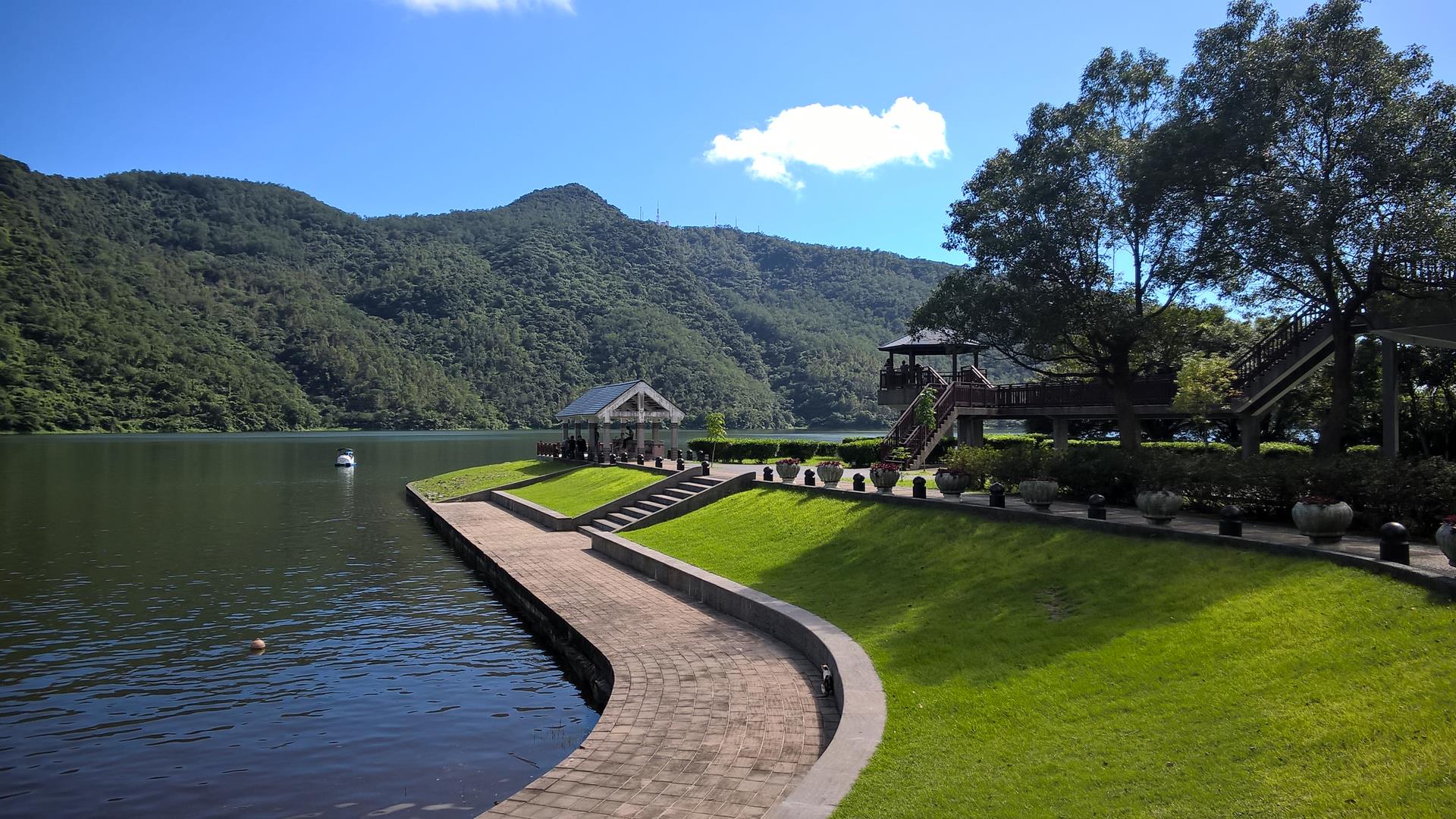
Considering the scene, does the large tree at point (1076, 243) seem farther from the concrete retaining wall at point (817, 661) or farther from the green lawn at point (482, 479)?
the green lawn at point (482, 479)

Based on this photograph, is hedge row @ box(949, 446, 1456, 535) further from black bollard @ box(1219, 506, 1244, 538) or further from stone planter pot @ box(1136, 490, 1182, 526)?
black bollard @ box(1219, 506, 1244, 538)

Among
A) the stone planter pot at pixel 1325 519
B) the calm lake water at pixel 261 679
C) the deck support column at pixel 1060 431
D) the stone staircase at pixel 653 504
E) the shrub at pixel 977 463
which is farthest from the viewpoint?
the deck support column at pixel 1060 431

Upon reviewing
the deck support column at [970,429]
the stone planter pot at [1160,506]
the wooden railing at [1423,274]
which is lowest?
the stone planter pot at [1160,506]

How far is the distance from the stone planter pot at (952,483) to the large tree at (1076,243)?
6458mm

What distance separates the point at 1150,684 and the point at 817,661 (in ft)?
14.1

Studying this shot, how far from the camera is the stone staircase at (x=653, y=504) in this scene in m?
26.3

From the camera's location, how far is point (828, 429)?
154 metres

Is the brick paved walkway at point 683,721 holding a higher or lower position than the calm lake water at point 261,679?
higher

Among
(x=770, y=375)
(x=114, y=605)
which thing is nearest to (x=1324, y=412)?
(x=114, y=605)

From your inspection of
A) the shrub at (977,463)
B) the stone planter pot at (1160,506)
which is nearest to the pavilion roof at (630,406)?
the shrub at (977,463)

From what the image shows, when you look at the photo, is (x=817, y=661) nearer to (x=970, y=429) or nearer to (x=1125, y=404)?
(x=1125, y=404)

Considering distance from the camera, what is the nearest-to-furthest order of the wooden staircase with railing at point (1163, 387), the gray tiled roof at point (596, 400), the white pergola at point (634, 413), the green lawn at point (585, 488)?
the wooden staircase with railing at point (1163, 387) < the green lawn at point (585, 488) < the white pergola at point (634, 413) < the gray tiled roof at point (596, 400)

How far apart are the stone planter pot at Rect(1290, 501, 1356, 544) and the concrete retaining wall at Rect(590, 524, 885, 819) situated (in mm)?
5706

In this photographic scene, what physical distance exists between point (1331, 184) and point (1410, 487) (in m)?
7.07
